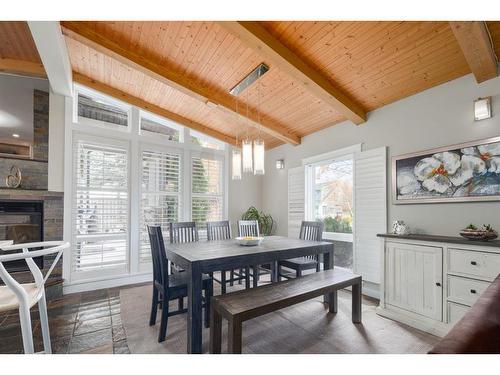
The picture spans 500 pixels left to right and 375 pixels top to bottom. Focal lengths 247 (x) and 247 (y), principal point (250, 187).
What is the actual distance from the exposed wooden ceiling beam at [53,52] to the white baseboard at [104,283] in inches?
110

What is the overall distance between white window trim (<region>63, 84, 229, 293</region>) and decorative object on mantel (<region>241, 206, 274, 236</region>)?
123cm

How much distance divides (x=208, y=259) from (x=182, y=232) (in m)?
1.44

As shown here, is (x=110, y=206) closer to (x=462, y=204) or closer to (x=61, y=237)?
(x=61, y=237)

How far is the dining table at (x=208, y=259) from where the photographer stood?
1.99 m

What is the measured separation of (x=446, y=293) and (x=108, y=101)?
515 centimetres

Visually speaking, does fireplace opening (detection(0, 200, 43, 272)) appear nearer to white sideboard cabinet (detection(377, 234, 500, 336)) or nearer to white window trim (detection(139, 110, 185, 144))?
white window trim (detection(139, 110, 185, 144))

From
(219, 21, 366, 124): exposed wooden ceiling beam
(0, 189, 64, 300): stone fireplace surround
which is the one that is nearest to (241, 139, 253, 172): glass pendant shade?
(219, 21, 366, 124): exposed wooden ceiling beam

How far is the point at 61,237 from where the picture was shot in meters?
3.51

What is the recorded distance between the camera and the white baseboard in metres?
3.57

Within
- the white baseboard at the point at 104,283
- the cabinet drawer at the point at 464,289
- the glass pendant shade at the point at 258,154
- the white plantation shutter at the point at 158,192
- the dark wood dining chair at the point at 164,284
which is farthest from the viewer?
the white plantation shutter at the point at 158,192

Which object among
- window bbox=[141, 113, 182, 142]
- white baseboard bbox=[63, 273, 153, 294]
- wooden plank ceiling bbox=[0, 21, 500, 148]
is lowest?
white baseboard bbox=[63, 273, 153, 294]

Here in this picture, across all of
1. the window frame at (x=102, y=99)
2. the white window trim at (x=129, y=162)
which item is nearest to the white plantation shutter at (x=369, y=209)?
the white window trim at (x=129, y=162)

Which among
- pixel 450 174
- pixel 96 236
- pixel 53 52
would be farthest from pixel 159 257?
pixel 450 174

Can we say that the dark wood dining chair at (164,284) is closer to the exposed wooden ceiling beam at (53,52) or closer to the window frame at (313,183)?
the exposed wooden ceiling beam at (53,52)
